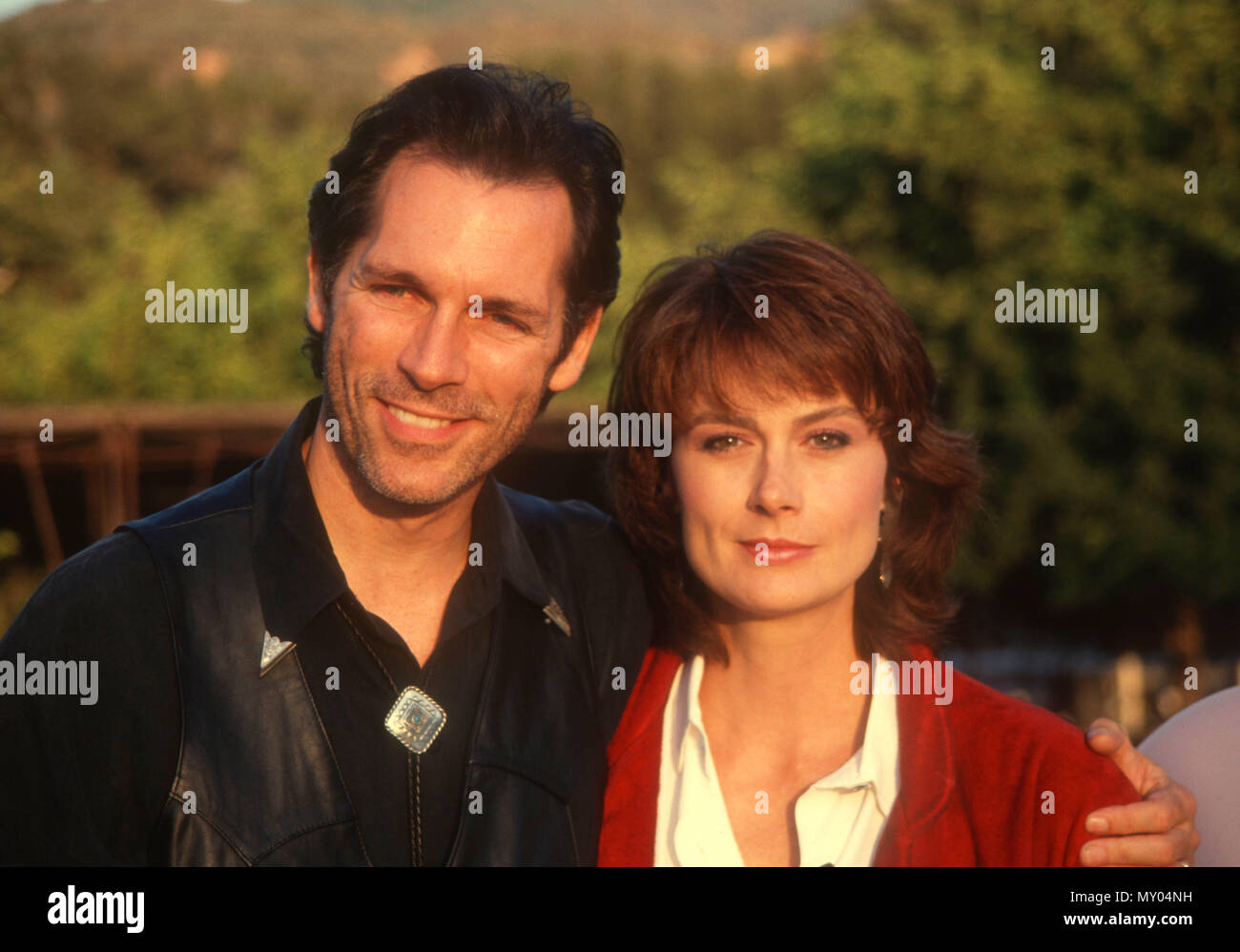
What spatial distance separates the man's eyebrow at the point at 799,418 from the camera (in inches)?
114

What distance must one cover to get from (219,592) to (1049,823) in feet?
5.70

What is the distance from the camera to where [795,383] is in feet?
9.43

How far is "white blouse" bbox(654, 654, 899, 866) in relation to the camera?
9.36 feet

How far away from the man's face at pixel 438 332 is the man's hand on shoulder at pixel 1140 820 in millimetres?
1450

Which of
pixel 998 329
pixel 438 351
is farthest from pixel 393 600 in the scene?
pixel 998 329

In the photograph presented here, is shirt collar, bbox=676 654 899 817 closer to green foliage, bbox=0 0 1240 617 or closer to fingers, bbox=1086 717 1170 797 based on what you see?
fingers, bbox=1086 717 1170 797

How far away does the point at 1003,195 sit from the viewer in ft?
48.5

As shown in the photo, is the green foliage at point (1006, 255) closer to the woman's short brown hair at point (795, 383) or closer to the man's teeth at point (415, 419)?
the woman's short brown hair at point (795, 383)

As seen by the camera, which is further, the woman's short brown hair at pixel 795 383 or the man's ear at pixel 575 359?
the man's ear at pixel 575 359
